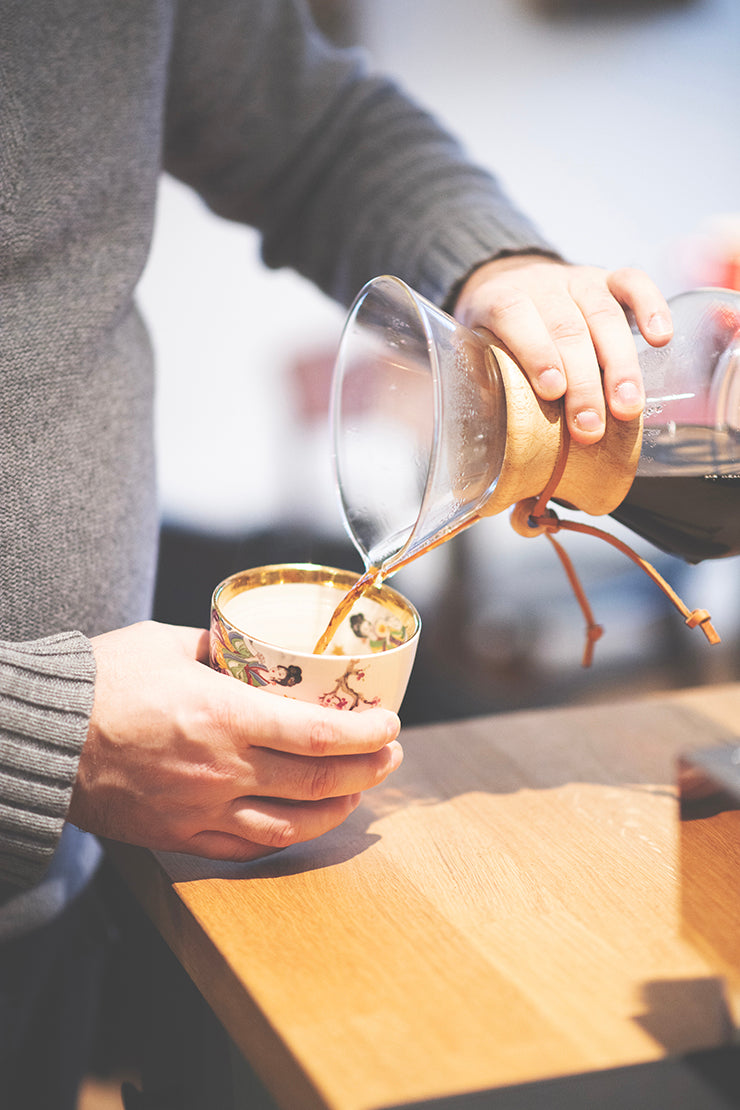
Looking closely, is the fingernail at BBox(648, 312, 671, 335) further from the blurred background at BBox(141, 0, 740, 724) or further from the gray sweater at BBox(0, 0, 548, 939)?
the blurred background at BBox(141, 0, 740, 724)

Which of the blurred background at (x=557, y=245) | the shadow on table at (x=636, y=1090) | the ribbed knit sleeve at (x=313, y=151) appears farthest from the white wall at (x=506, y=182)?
the shadow on table at (x=636, y=1090)

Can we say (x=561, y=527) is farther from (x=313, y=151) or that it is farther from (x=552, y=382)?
(x=313, y=151)

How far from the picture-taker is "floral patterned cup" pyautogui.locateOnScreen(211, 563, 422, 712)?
585 mm

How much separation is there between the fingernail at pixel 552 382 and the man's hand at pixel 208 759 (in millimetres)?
Answer: 246

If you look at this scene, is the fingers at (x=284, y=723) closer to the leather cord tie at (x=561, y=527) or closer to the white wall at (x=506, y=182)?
the leather cord tie at (x=561, y=527)

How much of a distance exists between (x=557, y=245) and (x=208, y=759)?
2460 millimetres

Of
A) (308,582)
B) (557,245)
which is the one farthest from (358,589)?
(557,245)

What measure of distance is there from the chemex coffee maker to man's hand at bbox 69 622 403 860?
14 cm

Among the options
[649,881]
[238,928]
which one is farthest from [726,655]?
[238,928]

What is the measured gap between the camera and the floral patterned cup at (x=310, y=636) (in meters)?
0.58

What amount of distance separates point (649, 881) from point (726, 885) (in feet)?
0.17

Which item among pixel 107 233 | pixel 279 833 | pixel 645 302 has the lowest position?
pixel 279 833

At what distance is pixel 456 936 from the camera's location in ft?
1.85

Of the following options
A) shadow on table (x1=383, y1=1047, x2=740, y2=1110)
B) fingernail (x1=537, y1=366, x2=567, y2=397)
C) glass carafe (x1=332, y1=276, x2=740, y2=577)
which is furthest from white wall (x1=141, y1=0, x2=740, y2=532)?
shadow on table (x1=383, y1=1047, x2=740, y2=1110)
